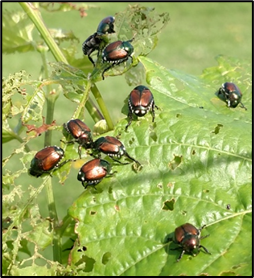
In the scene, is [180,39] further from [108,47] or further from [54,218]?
[54,218]

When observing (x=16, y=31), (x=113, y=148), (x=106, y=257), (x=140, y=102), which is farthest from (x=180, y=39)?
(x=106, y=257)

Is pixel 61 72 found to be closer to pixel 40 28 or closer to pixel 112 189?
pixel 40 28

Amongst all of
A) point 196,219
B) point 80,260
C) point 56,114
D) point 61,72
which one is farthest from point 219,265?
point 56,114

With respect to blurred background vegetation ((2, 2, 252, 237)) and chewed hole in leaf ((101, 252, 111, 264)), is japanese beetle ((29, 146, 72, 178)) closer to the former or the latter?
chewed hole in leaf ((101, 252, 111, 264))

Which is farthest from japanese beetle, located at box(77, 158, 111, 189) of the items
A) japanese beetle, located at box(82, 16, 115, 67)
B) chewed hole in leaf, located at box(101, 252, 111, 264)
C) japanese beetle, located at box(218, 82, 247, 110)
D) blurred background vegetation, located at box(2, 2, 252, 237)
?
blurred background vegetation, located at box(2, 2, 252, 237)

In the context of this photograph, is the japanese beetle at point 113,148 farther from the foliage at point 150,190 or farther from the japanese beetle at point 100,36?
the japanese beetle at point 100,36

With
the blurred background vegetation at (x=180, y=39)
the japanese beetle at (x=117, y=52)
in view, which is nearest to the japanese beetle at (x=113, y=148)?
the japanese beetle at (x=117, y=52)
